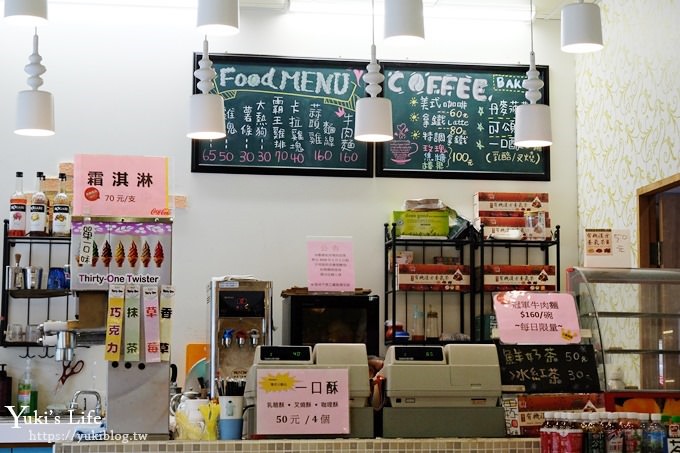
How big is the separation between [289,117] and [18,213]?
194 centimetres

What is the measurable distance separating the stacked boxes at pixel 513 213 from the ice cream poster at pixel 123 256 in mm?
3545

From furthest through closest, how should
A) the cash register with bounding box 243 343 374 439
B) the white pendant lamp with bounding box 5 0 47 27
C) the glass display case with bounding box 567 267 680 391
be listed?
the glass display case with bounding box 567 267 680 391, the white pendant lamp with bounding box 5 0 47 27, the cash register with bounding box 243 343 374 439

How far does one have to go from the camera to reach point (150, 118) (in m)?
7.01

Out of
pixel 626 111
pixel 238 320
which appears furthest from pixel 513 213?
pixel 238 320

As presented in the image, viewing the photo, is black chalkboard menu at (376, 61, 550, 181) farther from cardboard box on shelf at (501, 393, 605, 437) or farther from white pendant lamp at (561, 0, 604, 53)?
cardboard box on shelf at (501, 393, 605, 437)

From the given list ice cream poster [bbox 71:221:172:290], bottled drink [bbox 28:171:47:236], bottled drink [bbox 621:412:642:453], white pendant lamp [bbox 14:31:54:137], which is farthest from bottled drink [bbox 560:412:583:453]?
bottled drink [bbox 28:171:47:236]

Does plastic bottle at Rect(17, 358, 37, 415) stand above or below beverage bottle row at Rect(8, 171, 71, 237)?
below

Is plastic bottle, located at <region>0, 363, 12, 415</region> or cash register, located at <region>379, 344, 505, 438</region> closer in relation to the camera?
cash register, located at <region>379, 344, 505, 438</region>

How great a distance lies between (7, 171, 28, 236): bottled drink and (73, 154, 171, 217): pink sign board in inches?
120

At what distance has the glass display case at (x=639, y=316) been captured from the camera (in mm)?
4426

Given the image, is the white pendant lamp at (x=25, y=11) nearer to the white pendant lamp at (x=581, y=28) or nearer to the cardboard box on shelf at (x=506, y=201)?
the white pendant lamp at (x=581, y=28)

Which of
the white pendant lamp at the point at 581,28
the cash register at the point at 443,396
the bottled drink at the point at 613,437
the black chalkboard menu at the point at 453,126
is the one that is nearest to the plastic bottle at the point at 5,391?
the black chalkboard menu at the point at 453,126

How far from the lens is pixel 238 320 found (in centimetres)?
597

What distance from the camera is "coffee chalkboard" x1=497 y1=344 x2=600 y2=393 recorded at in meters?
3.72
